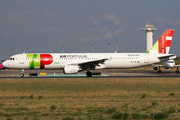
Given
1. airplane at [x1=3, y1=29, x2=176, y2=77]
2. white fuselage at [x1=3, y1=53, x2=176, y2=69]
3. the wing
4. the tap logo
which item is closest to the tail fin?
airplane at [x1=3, y1=29, x2=176, y2=77]

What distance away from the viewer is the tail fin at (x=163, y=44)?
4278 centimetres

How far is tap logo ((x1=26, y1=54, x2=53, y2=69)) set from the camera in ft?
128

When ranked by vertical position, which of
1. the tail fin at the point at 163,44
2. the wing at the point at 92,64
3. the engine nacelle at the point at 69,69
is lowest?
the engine nacelle at the point at 69,69

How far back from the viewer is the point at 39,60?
39.1m

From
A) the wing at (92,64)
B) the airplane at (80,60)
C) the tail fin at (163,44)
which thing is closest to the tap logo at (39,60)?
the airplane at (80,60)

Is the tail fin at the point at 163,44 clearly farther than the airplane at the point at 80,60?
Yes

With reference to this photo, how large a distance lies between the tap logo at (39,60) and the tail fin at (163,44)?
1837 cm

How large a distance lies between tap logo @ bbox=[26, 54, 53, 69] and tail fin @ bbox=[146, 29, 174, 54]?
18369mm

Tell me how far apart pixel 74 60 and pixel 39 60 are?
585 centimetres

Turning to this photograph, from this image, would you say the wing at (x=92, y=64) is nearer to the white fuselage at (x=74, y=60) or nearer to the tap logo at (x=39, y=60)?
the white fuselage at (x=74, y=60)

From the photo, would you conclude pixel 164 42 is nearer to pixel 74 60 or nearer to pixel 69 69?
pixel 74 60

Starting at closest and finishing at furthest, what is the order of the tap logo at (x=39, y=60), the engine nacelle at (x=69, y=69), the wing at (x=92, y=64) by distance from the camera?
the engine nacelle at (x=69, y=69) < the wing at (x=92, y=64) < the tap logo at (x=39, y=60)

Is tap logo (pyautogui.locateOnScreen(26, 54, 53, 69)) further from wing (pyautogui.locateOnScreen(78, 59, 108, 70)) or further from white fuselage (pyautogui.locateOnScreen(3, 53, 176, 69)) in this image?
wing (pyautogui.locateOnScreen(78, 59, 108, 70))

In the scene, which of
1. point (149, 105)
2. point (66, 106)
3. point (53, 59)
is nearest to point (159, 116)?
point (149, 105)
